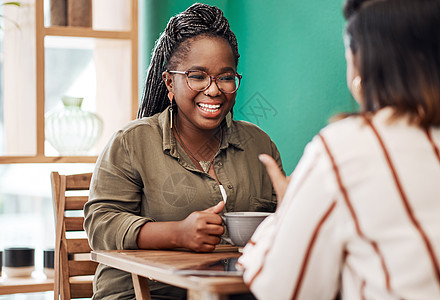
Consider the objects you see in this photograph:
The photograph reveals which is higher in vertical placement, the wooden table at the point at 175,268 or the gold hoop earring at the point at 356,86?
the gold hoop earring at the point at 356,86

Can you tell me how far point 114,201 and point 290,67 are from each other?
97 centimetres

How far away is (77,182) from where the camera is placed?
7.89 ft

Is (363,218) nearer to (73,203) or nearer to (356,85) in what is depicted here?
(356,85)

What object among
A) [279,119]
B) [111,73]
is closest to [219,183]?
[279,119]

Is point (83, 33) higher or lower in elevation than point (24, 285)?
higher

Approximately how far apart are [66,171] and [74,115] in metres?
0.45

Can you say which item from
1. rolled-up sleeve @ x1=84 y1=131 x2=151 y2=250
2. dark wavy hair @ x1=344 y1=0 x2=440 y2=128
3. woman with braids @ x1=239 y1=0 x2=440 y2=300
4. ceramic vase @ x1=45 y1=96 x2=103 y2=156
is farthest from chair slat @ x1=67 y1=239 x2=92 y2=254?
dark wavy hair @ x1=344 y1=0 x2=440 y2=128

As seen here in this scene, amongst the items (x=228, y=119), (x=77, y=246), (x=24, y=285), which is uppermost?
(x=228, y=119)

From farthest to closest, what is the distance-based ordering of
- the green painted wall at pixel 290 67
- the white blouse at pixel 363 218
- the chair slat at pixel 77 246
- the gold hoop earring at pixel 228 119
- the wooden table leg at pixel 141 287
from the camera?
the chair slat at pixel 77 246
the green painted wall at pixel 290 67
the gold hoop earring at pixel 228 119
the wooden table leg at pixel 141 287
the white blouse at pixel 363 218

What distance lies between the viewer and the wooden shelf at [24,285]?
2951mm

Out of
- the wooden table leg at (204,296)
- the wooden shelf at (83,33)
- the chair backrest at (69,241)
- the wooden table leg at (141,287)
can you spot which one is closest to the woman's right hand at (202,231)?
the wooden table leg at (141,287)

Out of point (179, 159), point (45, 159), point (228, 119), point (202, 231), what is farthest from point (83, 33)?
point (202, 231)

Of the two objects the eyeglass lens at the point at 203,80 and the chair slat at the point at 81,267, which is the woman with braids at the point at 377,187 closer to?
the eyeglass lens at the point at 203,80

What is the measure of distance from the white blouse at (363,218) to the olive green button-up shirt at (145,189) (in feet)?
2.33
